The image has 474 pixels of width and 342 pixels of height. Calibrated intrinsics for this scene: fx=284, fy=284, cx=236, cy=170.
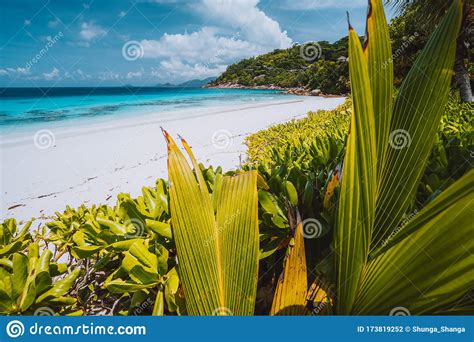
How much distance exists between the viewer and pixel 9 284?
2.24 ft

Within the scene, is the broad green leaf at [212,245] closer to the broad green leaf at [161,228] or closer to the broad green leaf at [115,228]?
the broad green leaf at [161,228]

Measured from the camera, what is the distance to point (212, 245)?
625mm

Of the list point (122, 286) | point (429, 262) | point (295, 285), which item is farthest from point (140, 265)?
point (429, 262)

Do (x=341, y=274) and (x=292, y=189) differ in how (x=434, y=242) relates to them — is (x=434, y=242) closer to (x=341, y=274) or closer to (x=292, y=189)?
(x=341, y=274)

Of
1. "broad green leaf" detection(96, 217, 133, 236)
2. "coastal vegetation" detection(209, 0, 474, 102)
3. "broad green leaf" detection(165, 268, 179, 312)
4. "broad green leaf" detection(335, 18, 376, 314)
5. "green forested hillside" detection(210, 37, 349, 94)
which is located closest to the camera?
"broad green leaf" detection(335, 18, 376, 314)

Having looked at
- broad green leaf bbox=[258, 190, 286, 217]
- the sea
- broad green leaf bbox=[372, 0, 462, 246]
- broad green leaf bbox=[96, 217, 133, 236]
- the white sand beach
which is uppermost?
the sea

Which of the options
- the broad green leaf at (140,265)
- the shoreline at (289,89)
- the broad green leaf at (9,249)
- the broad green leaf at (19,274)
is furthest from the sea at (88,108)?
the broad green leaf at (140,265)

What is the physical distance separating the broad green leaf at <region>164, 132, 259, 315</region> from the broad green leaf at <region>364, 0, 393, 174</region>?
28 centimetres

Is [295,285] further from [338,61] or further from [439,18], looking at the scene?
[338,61]

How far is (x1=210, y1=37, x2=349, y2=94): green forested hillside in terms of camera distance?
29134 mm

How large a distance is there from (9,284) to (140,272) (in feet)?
1.01

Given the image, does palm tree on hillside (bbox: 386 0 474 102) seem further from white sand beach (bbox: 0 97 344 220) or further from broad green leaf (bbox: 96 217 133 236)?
broad green leaf (bbox: 96 217 133 236)

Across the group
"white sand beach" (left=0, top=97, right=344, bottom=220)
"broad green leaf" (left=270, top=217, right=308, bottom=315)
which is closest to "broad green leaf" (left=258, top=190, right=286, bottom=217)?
"broad green leaf" (left=270, top=217, right=308, bottom=315)

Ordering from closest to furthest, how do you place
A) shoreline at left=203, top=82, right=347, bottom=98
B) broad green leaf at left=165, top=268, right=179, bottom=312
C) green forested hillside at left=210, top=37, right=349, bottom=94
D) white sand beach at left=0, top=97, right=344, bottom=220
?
broad green leaf at left=165, top=268, right=179, bottom=312
white sand beach at left=0, top=97, right=344, bottom=220
green forested hillside at left=210, top=37, right=349, bottom=94
shoreline at left=203, top=82, right=347, bottom=98
